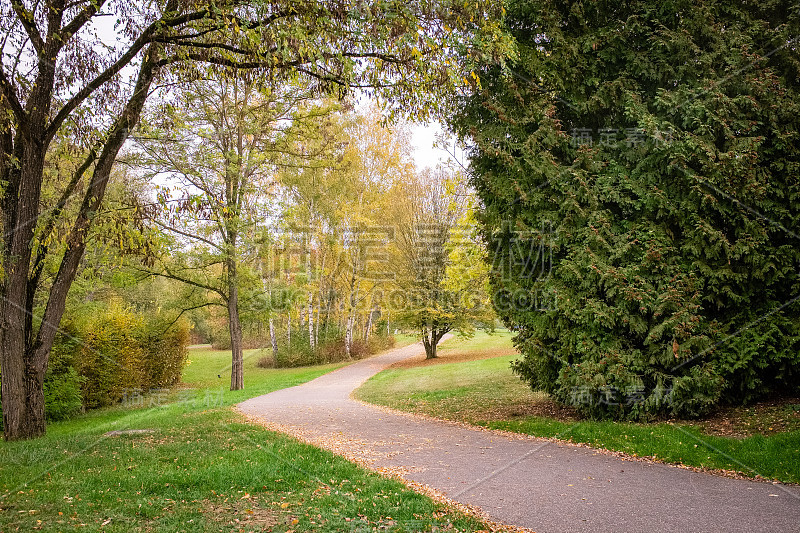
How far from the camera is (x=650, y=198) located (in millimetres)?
8070

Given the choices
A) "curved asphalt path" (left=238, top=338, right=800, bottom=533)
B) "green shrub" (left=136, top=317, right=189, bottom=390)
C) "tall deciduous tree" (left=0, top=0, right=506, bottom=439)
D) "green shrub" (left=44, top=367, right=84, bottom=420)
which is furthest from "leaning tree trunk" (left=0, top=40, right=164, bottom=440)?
"green shrub" (left=136, top=317, right=189, bottom=390)

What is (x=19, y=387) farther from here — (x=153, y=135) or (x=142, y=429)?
(x=153, y=135)

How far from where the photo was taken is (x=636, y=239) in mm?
8102

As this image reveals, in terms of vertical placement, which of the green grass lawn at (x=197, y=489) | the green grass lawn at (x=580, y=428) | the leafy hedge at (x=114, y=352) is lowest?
the green grass lawn at (x=580, y=428)

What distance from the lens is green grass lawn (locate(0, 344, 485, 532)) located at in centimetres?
418

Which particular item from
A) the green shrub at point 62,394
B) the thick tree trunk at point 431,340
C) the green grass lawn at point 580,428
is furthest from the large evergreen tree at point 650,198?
the thick tree trunk at point 431,340

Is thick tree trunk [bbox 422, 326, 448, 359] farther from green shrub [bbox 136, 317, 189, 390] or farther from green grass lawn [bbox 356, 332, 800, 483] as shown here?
green shrub [bbox 136, 317, 189, 390]

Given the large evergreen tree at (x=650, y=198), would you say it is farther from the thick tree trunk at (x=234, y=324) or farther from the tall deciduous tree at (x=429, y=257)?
the tall deciduous tree at (x=429, y=257)

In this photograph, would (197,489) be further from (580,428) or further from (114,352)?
(114,352)

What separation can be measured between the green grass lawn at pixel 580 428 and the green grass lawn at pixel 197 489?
3.66 m

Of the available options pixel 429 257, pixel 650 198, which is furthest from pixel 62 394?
pixel 429 257

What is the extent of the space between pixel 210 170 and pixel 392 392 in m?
8.64

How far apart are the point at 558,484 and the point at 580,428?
2694 mm

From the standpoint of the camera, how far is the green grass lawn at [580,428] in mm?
5887
